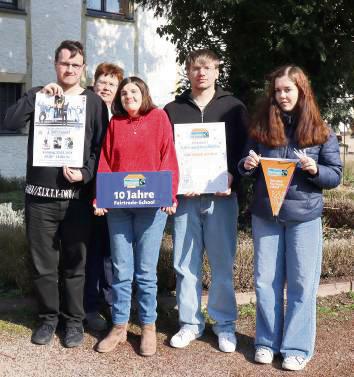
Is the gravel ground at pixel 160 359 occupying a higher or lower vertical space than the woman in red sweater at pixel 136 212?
lower

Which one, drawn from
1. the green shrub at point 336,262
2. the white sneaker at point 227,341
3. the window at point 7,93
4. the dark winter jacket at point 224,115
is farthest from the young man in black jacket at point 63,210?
the window at point 7,93

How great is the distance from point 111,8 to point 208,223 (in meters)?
12.6

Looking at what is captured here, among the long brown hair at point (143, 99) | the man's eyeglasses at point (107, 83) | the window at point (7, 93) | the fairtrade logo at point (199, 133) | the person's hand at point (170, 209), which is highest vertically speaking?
the window at point (7, 93)

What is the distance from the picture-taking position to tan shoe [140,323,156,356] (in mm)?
4184

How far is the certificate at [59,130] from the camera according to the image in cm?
409

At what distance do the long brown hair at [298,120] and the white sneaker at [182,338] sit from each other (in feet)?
5.08

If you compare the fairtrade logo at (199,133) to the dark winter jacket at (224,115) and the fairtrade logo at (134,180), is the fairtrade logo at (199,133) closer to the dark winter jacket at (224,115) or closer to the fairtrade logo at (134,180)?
the dark winter jacket at (224,115)

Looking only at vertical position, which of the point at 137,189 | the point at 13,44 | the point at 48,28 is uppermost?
the point at 48,28

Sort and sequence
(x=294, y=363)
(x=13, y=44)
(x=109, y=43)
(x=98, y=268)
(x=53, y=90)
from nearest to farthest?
(x=294, y=363), (x=53, y=90), (x=98, y=268), (x=13, y=44), (x=109, y=43)

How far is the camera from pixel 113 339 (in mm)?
4285

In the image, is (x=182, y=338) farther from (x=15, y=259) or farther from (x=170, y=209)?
(x=15, y=259)

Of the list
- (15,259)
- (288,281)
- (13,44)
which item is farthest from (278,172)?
(13,44)

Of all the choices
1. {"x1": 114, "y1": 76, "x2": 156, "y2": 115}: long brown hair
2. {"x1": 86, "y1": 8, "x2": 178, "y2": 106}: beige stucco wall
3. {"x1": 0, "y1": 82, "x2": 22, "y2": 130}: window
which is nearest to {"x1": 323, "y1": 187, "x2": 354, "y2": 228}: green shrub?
{"x1": 114, "y1": 76, "x2": 156, "y2": 115}: long brown hair

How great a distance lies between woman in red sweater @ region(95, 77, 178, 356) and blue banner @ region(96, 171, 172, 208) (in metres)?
0.06
